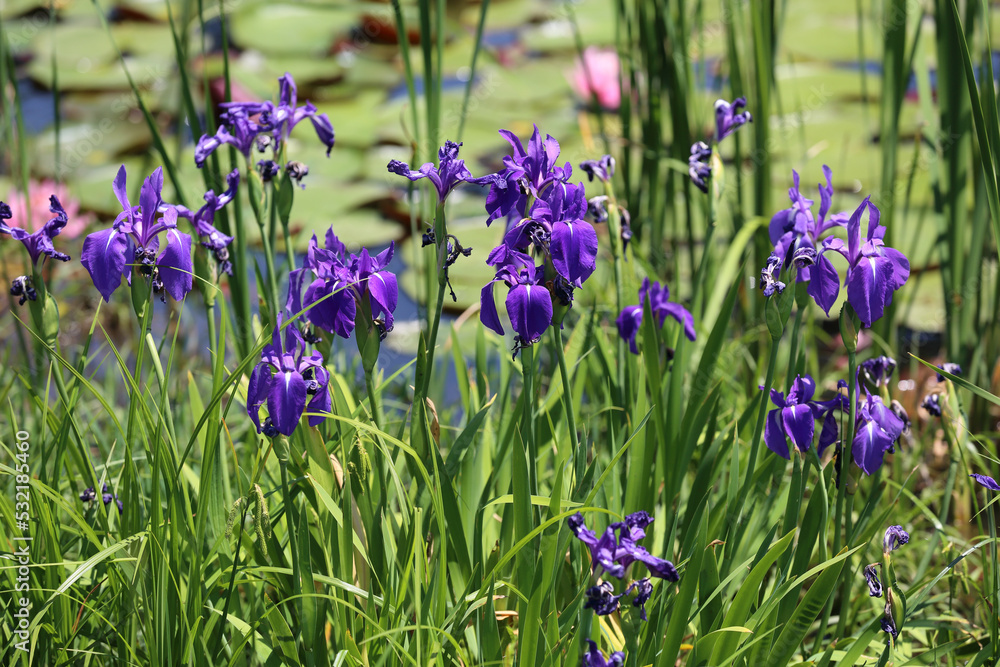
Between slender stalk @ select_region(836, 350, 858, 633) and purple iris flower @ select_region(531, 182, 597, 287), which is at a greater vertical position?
purple iris flower @ select_region(531, 182, 597, 287)

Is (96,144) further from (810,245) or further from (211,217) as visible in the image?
(810,245)

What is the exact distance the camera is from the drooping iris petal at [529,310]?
999mm

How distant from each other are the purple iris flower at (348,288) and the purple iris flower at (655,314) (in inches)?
24.5

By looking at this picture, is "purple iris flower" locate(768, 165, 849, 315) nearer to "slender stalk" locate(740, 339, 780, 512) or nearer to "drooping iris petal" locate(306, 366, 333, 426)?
"slender stalk" locate(740, 339, 780, 512)

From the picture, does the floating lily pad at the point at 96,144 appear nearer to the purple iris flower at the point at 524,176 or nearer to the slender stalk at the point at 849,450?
the purple iris flower at the point at 524,176

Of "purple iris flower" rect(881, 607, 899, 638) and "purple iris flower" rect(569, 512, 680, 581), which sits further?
"purple iris flower" rect(881, 607, 899, 638)

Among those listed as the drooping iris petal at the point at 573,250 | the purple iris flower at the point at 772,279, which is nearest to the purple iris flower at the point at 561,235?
the drooping iris petal at the point at 573,250

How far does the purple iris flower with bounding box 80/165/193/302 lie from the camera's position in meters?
1.04

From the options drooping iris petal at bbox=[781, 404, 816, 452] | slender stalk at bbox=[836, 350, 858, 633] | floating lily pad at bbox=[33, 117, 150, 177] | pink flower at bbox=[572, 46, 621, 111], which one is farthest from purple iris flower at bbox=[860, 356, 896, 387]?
floating lily pad at bbox=[33, 117, 150, 177]

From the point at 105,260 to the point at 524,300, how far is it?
1.95ft

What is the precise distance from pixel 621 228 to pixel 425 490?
0.81m

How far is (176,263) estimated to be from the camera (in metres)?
1.09

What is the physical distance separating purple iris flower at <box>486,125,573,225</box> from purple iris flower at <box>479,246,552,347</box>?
0.07m

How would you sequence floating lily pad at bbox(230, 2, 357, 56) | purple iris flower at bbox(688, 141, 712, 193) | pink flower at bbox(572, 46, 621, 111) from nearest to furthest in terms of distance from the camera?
purple iris flower at bbox(688, 141, 712, 193)
pink flower at bbox(572, 46, 621, 111)
floating lily pad at bbox(230, 2, 357, 56)
